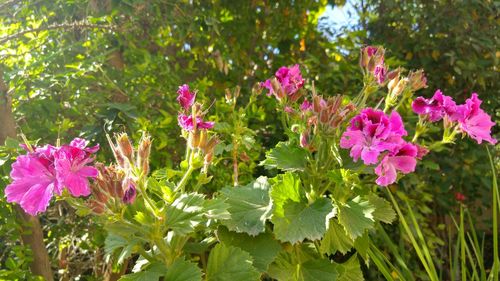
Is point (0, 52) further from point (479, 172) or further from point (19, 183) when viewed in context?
point (479, 172)

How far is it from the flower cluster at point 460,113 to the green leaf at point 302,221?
12.5 inches

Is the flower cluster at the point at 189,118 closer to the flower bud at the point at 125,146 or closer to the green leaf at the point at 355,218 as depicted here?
the flower bud at the point at 125,146

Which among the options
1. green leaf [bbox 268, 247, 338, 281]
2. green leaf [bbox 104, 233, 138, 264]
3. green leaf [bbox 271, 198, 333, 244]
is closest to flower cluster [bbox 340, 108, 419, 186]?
green leaf [bbox 271, 198, 333, 244]

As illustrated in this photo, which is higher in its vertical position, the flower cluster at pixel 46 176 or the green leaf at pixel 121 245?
the flower cluster at pixel 46 176

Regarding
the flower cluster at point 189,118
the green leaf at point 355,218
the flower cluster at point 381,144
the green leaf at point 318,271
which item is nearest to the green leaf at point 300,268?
the green leaf at point 318,271

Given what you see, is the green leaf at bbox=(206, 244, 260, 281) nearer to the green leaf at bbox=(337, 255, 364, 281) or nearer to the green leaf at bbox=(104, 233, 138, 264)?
the green leaf at bbox=(104, 233, 138, 264)

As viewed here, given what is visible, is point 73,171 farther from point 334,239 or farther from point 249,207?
point 334,239

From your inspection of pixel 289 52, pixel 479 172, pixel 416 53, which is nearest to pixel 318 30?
pixel 289 52

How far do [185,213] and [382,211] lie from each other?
0.50 metres

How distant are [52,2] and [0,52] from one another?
1.13 ft

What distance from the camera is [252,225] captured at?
1015 millimetres

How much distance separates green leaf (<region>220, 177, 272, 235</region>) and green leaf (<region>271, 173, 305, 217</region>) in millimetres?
24

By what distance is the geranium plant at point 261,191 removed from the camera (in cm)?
83

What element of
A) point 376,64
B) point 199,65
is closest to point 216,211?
point 376,64
